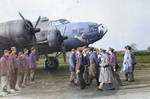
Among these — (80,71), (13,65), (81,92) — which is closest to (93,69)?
(80,71)

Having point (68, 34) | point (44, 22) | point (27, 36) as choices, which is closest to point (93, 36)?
point (68, 34)

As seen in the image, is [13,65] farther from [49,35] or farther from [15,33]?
[49,35]

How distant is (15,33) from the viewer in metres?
13.2

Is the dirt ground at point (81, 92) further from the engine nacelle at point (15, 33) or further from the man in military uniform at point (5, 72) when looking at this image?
the engine nacelle at point (15, 33)

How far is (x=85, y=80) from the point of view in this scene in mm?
9688

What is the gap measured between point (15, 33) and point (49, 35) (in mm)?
3195

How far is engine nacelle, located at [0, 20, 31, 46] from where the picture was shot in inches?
519

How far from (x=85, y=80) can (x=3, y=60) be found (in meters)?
3.88

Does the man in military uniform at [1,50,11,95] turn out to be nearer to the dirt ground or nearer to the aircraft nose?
the dirt ground

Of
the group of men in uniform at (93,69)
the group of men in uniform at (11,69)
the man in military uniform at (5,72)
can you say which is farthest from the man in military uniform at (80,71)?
the man in military uniform at (5,72)

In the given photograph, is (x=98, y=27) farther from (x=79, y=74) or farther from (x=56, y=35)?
(x=79, y=74)

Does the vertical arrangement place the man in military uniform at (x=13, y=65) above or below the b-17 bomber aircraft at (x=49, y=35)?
below

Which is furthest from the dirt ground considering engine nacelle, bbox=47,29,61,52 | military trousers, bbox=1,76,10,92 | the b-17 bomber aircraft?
engine nacelle, bbox=47,29,61,52

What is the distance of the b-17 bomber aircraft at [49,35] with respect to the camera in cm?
1335
